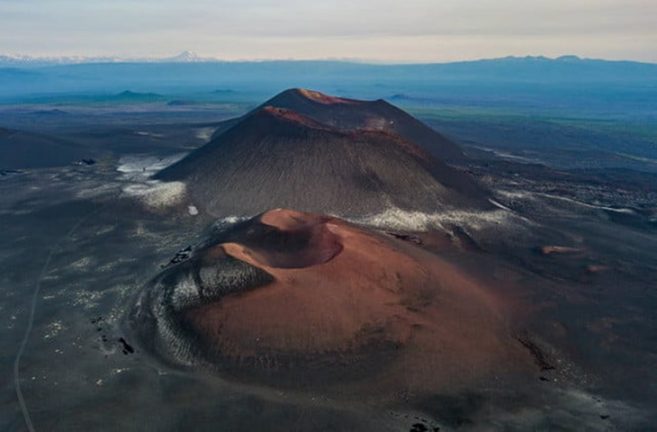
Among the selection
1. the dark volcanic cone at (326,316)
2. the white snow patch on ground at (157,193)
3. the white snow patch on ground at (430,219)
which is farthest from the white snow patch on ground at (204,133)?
the dark volcanic cone at (326,316)

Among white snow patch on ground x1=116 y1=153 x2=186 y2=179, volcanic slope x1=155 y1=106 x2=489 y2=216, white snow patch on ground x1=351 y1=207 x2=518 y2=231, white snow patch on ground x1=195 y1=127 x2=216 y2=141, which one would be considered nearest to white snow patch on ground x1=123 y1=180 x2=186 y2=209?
volcanic slope x1=155 y1=106 x2=489 y2=216

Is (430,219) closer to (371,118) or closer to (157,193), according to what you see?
(157,193)

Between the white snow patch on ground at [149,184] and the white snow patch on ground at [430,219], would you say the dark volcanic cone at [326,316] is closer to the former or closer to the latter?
the white snow patch on ground at [430,219]

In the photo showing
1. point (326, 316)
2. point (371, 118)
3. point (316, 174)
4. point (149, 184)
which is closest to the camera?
point (326, 316)

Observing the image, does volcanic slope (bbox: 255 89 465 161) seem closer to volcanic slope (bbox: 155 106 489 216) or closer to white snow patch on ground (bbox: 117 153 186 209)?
volcanic slope (bbox: 155 106 489 216)

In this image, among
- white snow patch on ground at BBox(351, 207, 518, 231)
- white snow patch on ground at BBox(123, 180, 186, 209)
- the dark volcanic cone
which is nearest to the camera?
the dark volcanic cone

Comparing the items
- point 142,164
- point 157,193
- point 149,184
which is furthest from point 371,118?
point 157,193
